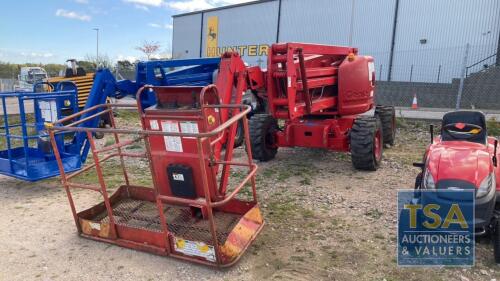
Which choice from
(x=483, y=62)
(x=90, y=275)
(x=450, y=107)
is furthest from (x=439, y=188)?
(x=483, y=62)

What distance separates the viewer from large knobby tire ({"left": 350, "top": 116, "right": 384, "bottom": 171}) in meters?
6.64

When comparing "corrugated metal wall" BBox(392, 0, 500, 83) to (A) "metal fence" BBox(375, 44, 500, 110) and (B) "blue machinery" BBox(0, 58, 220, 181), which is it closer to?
(A) "metal fence" BBox(375, 44, 500, 110)

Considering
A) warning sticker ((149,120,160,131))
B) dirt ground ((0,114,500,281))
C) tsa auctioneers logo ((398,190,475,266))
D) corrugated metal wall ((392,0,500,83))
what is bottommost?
dirt ground ((0,114,500,281))

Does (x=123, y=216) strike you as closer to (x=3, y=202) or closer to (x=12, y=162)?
(x=3, y=202)

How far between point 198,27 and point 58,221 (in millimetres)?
32792

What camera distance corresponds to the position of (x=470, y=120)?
457cm

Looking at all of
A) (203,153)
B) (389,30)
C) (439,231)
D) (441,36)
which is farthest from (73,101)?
(389,30)

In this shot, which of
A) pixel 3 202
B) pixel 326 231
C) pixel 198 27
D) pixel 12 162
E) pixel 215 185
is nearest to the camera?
pixel 215 185

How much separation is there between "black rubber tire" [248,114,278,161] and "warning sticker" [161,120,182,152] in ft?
11.4

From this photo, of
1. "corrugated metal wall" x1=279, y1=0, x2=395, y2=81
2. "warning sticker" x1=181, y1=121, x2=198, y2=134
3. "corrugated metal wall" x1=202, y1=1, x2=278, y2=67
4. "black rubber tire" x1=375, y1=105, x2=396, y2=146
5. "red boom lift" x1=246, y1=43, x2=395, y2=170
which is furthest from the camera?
"corrugated metal wall" x1=202, y1=1, x2=278, y2=67

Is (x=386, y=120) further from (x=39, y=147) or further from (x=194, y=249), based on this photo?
(x=39, y=147)

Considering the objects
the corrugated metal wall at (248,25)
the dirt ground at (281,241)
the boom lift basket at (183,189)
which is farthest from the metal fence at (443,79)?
the boom lift basket at (183,189)

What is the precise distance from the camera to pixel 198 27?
35.8 meters

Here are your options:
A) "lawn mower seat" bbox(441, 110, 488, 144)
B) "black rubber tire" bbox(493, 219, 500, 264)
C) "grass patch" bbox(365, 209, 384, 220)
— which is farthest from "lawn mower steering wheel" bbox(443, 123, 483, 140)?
"grass patch" bbox(365, 209, 384, 220)
